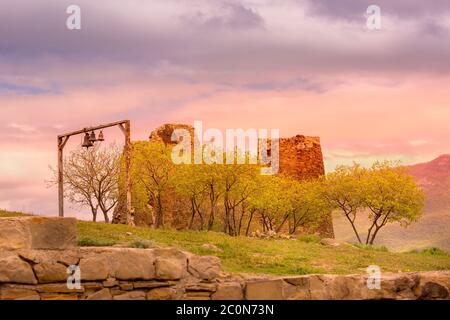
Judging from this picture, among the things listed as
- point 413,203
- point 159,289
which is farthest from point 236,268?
point 413,203

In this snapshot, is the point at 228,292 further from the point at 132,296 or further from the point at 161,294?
the point at 132,296

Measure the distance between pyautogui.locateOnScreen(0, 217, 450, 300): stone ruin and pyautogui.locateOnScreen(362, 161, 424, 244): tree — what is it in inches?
1559

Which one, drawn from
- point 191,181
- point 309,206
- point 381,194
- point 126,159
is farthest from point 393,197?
point 126,159

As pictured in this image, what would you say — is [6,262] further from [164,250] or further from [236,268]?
[236,268]

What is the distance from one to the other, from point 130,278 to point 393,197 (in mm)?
42731

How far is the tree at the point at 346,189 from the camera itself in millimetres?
52375

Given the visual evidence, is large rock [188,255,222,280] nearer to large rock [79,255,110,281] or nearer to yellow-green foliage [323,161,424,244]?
large rock [79,255,110,281]

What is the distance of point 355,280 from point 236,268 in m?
10.3

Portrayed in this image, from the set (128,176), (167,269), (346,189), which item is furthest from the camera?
(346,189)

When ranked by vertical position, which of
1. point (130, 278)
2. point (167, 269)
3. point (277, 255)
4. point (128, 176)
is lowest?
point (277, 255)

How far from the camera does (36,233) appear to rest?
980 cm

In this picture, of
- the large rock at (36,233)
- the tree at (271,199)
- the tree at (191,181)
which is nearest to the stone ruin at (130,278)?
the large rock at (36,233)

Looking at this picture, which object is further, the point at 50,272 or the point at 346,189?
the point at 346,189

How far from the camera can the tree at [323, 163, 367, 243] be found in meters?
52.4
